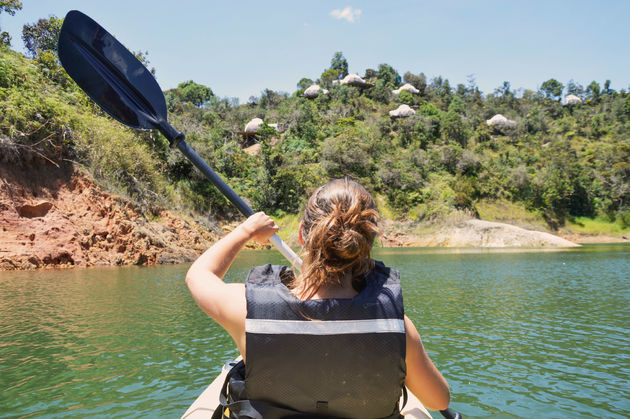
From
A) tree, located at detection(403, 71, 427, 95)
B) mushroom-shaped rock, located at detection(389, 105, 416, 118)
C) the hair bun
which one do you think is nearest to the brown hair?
the hair bun

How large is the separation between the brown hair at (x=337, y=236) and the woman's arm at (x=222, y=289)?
0.74 ft

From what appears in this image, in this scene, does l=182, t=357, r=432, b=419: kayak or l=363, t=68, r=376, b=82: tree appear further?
l=363, t=68, r=376, b=82: tree

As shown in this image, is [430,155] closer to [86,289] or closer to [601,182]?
[601,182]

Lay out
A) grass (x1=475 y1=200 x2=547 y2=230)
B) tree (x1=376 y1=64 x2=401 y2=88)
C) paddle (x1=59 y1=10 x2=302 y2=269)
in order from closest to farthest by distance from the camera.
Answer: paddle (x1=59 y1=10 x2=302 y2=269) < grass (x1=475 y1=200 x2=547 y2=230) < tree (x1=376 y1=64 x2=401 y2=88)

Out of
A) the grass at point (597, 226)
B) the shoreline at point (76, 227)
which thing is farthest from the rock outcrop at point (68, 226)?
the grass at point (597, 226)

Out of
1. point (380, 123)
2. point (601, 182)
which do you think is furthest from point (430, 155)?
point (601, 182)

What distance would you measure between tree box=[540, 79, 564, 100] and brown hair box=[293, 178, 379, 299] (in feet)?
275

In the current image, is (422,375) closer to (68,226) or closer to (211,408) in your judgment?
(211,408)

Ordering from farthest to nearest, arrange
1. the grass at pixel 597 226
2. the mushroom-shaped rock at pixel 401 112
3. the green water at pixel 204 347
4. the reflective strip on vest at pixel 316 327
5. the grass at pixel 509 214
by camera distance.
A: the mushroom-shaped rock at pixel 401 112, the grass at pixel 597 226, the grass at pixel 509 214, the green water at pixel 204 347, the reflective strip on vest at pixel 316 327

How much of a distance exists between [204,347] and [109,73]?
3.92 meters

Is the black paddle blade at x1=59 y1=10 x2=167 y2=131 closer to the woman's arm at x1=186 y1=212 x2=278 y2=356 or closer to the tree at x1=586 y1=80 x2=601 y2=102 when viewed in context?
the woman's arm at x1=186 y1=212 x2=278 y2=356

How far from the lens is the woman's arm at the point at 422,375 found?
1.30 m

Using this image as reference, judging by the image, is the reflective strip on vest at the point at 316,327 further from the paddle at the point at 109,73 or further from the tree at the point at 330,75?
the tree at the point at 330,75

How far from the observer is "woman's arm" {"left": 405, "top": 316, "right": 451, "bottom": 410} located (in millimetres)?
1298
